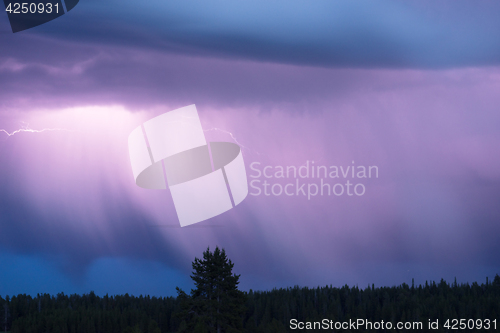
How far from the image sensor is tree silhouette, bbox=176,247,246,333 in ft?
177

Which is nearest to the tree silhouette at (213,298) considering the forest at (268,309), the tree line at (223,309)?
the tree line at (223,309)

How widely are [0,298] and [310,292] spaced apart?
9521 centimetres

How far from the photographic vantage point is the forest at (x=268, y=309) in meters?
120

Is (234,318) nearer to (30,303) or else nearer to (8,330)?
(8,330)

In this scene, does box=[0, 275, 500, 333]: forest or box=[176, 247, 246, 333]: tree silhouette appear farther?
box=[0, 275, 500, 333]: forest

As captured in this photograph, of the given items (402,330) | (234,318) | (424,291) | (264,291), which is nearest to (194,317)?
(234,318)

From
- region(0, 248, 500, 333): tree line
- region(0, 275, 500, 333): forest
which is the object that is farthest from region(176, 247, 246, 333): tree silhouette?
region(0, 275, 500, 333): forest

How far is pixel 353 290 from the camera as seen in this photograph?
7210 inches

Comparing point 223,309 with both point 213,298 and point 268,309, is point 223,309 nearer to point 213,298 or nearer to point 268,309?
point 213,298

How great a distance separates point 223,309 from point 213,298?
1445 mm

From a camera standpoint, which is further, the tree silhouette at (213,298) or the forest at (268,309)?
the forest at (268,309)

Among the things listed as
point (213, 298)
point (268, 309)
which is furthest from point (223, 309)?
point (268, 309)

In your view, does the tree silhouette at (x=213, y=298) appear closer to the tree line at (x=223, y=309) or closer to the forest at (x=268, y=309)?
the tree line at (x=223, y=309)

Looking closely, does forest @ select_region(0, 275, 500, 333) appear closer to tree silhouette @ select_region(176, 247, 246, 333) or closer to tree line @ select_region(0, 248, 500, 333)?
tree line @ select_region(0, 248, 500, 333)
